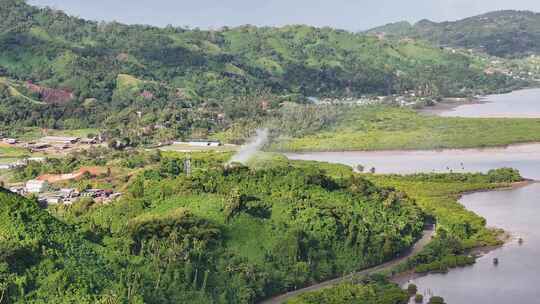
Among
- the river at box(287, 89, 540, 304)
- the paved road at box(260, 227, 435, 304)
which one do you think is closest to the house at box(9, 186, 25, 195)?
the river at box(287, 89, 540, 304)

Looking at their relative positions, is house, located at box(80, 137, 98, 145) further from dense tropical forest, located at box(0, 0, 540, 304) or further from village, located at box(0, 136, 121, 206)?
dense tropical forest, located at box(0, 0, 540, 304)

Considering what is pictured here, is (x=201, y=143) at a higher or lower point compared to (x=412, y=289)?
higher

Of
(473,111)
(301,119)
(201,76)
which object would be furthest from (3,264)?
(201,76)

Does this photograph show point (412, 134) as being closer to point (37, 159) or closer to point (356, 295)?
point (37, 159)

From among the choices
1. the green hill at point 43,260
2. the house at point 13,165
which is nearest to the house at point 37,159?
the house at point 13,165

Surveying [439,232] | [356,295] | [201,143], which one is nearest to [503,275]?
[439,232]

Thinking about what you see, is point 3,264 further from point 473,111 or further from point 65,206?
point 473,111

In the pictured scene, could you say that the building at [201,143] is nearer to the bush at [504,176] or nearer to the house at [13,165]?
the house at [13,165]
